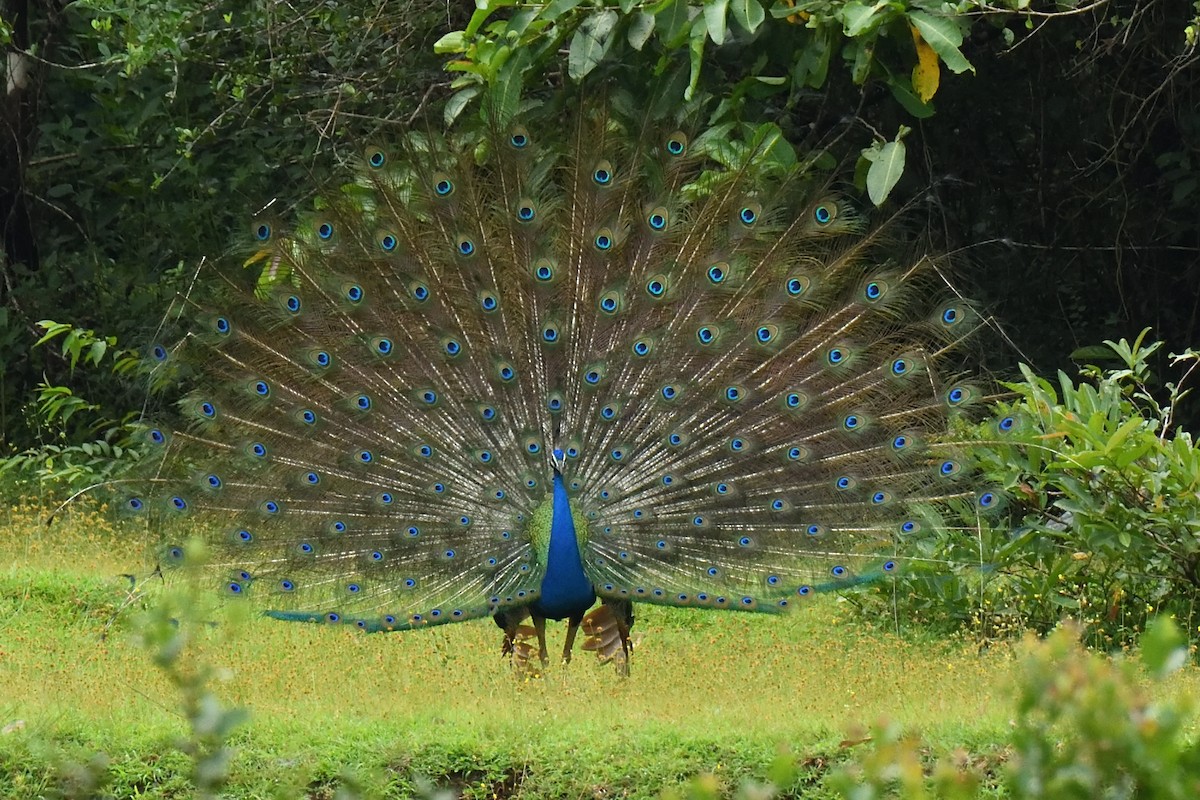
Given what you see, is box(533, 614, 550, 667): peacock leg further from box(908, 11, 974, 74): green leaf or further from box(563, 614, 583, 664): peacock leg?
box(908, 11, 974, 74): green leaf

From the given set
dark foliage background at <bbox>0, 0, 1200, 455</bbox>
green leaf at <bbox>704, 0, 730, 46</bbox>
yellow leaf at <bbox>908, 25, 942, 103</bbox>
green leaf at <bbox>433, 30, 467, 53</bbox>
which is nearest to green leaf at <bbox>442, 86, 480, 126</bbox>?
green leaf at <bbox>433, 30, 467, 53</bbox>

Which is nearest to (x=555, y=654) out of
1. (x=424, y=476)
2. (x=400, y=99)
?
(x=424, y=476)

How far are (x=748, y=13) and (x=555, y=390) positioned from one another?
5.84ft

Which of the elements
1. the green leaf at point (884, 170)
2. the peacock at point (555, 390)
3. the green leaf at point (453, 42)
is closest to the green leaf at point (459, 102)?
the green leaf at point (453, 42)

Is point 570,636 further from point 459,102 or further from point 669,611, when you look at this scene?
point 459,102

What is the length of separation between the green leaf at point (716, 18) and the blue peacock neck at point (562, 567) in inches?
74.0

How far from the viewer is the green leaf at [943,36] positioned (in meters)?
6.96

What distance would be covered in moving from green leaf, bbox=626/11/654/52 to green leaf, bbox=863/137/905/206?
1.11 meters

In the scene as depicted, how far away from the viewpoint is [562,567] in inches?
281

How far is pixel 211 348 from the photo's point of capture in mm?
7570

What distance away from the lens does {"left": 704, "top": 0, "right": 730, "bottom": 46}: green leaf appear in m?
6.89

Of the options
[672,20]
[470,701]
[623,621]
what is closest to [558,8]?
[672,20]

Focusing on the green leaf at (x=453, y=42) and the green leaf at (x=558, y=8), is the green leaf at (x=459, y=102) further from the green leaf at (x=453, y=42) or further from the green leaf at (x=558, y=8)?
the green leaf at (x=558, y=8)

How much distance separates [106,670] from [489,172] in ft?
8.66
